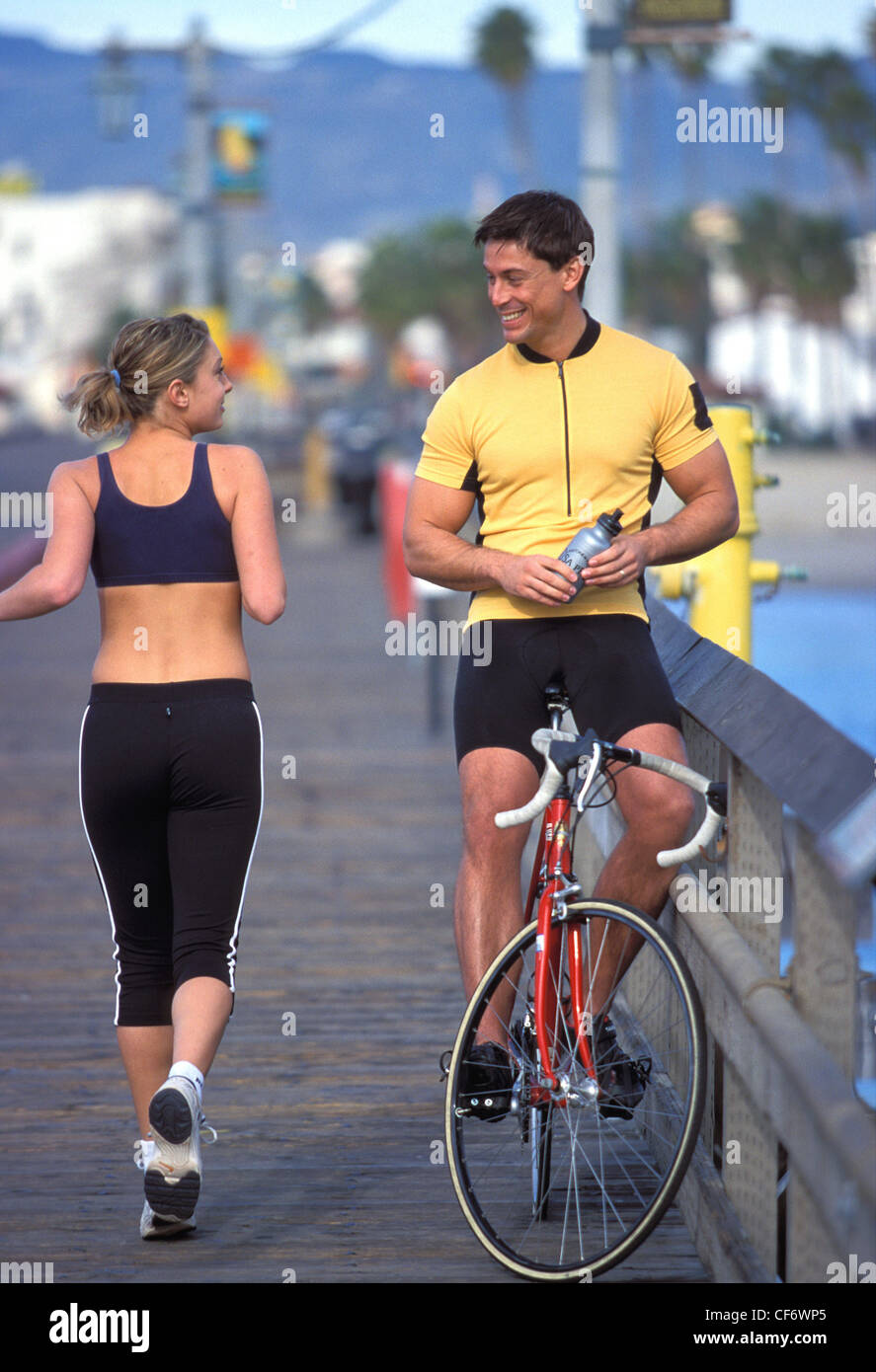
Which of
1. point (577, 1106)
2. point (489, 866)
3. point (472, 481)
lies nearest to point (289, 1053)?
point (489, 866)

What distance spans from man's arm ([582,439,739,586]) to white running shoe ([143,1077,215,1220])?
1397 millimetres

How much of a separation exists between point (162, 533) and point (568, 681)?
35.0 inches

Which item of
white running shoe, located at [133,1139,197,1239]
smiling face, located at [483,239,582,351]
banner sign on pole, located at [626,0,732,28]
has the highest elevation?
banner sign on pole, located at [626,0,732,28]

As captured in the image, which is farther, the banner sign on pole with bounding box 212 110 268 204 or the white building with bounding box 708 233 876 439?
the white building with bounding box 708 233 876 439

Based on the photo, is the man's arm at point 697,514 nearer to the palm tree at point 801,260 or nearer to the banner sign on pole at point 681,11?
the banner sign on pole at point 681,11

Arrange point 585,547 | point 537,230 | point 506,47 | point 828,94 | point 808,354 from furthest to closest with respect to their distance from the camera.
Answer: point 808,354 < point 828,94 < point 506,47 < point 537,230 < point 585,547

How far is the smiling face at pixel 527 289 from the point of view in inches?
162

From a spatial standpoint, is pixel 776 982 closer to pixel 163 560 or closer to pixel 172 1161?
pixel 172 1161

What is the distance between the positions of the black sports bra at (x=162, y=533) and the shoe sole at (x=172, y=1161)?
3.47 feet

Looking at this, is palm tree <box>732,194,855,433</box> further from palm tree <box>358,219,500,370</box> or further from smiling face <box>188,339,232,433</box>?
smiling face <box>188,339,232,433</box>

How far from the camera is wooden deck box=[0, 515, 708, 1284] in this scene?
428cm

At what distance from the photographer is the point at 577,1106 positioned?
4.02 meters

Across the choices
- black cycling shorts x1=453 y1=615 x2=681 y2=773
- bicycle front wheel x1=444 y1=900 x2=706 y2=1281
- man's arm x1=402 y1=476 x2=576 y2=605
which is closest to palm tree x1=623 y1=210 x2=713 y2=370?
bicycle front wheel x1=444 y1=900 x2=706 y2=1281

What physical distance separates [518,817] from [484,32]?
99721 millimetres
